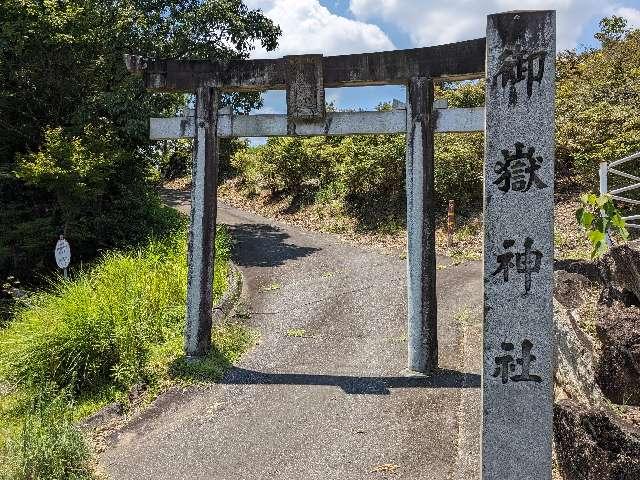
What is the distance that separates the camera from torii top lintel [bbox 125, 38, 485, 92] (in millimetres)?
6387

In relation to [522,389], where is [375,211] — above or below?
above

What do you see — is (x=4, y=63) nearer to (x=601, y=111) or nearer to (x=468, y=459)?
(x=468, y=459)

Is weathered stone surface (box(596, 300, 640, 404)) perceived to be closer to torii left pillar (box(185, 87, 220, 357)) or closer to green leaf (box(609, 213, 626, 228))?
green leaf (box(609, 213, 626, 228))

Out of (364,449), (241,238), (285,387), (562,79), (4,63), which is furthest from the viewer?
(562,79)

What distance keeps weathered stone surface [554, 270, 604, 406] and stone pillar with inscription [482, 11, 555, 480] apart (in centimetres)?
114

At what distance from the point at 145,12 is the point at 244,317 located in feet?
32.0

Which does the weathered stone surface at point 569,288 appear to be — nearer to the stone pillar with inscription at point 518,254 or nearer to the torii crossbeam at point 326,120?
the torii crossbeam at point 326,120

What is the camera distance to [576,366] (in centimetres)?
487

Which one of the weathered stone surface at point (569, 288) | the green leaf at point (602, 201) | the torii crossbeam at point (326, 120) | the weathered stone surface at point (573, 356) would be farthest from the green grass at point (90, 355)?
the green leaf at point (602, 201)

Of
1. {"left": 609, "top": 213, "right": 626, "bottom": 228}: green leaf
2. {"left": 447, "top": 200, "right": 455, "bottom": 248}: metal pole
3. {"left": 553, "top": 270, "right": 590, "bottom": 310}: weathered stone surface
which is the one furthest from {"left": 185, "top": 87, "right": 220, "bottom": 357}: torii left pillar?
{"left": 447, "top": 200, "right": 455, "bottom": 248}: metal pole

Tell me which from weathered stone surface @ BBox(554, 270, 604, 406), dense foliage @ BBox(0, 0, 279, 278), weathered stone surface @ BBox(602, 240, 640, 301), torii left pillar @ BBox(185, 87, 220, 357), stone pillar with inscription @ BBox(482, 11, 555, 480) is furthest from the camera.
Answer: dense foliage @ BBox(0, 0, 279, 278)

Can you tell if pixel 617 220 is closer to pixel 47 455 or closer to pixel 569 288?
pixel 569 288

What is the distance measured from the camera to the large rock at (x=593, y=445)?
3518mm

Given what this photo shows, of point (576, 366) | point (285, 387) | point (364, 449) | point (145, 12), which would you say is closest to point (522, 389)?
point (576, 366)
